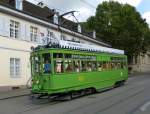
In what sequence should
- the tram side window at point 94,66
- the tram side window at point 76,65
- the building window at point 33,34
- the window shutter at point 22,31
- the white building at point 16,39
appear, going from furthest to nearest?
the building window at point 33,34 → the window shutter at point 22,31 → the white building at point 16,39 → the tram side window at point 94,66 → the tram side window at point 76,65

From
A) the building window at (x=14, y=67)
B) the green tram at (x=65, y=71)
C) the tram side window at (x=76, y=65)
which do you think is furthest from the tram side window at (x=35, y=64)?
the building window at (x=14, y=67)

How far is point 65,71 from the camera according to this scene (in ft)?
64.0

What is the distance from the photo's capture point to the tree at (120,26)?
57219 millimetres

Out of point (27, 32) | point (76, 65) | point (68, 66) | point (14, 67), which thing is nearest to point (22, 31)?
point (27, 32)

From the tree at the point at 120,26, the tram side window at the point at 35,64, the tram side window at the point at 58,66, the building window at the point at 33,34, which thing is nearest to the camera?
the tram side window at the point at 58,66

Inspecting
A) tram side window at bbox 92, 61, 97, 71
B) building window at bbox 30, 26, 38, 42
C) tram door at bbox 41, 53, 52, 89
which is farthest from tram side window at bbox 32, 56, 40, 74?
building window at bbox 30, 26, 38, 42

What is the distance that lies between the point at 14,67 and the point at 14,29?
3.13 metres

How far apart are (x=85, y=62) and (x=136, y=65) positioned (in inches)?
2213

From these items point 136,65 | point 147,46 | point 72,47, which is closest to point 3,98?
point 72,47

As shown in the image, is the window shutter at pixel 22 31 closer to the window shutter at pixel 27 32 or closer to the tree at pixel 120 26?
the window shutter at pixel 27 32

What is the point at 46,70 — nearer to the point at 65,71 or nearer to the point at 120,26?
the point at 65,71

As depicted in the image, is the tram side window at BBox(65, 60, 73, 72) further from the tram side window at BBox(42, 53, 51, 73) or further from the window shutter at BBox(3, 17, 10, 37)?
the window shutter at BBox(3, 17, 10, 37)

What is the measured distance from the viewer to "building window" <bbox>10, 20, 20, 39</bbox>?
29.6m

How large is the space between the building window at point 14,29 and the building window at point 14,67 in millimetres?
1976
